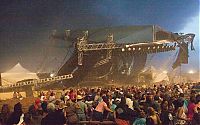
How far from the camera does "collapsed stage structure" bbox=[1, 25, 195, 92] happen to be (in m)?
16.1

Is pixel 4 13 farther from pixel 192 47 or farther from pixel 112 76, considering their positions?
pixel 192 47

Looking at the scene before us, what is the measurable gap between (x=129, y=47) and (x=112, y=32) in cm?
244

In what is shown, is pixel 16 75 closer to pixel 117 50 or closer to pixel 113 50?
pixel 113 50

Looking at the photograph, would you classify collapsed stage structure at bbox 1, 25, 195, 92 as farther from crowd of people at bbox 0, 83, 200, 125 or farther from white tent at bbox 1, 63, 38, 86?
crowd of people at bbox 0, 83, 200, 125

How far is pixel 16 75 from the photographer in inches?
498

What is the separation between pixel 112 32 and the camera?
16.5 meters

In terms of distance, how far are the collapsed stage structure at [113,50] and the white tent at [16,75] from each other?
1112 millimetres

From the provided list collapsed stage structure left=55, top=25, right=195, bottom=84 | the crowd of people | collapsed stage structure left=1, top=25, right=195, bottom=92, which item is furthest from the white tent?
the crowd of people

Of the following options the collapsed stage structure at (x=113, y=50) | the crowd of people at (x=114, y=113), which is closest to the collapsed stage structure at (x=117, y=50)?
the collapsed stage structure at (x=113, y=50)

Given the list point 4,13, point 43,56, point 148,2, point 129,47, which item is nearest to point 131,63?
point 129,47

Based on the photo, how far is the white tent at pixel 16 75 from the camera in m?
Answer: 11.9

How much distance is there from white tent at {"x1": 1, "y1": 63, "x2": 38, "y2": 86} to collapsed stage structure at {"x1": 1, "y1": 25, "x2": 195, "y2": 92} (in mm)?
1112

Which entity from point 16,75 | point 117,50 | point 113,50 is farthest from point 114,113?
point 117,50

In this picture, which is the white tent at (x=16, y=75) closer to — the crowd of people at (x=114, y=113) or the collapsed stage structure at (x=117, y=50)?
the collapsed stage structure at (x=117, y=50)
